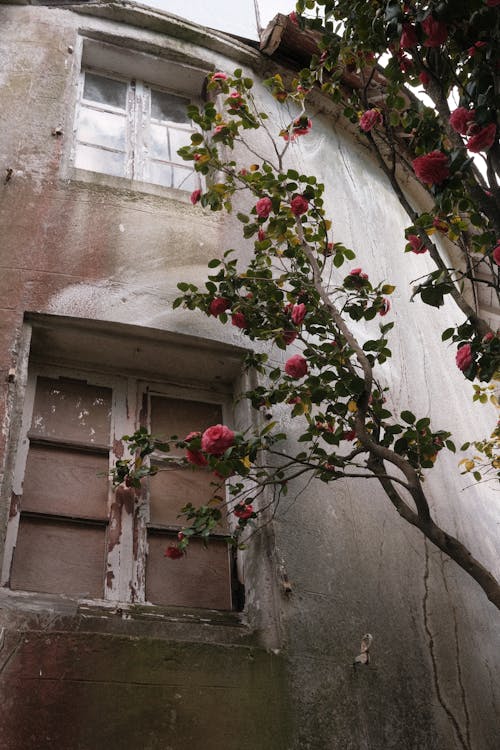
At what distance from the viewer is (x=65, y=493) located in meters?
3.90

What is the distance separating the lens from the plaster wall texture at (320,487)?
3627 mm

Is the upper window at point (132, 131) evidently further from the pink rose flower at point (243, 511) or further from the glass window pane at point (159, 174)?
the pink rose flower at point (243, 511)

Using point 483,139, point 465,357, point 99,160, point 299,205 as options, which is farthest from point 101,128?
point 465,357

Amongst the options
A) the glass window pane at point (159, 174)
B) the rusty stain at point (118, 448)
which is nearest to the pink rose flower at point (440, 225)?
the rusty stain at point (118, 448)

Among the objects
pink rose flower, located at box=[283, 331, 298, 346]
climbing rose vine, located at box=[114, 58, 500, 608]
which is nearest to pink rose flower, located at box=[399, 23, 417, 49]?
climbing rose vine, located at box=[114, 58, 500, 608]

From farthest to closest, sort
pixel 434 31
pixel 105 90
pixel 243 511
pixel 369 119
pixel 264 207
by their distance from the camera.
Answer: pixel 105 90, pixel 264 207, pixel 369 119, pixel 243 511, pixel 434 31

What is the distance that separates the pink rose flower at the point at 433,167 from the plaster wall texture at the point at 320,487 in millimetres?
1698

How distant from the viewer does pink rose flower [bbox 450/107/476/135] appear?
315 cm

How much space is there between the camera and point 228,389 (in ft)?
15.2

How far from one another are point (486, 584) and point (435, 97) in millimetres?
2199

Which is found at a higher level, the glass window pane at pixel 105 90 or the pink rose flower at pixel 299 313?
the glass window pane at pixel 105 90

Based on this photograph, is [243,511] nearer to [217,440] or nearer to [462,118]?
[217,440]

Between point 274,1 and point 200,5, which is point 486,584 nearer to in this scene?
point 200,5

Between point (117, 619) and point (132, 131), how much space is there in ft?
12.6
